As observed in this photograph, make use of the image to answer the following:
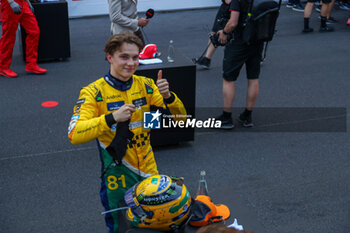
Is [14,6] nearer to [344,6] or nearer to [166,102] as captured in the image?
[166,102]

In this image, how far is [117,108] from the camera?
281cm

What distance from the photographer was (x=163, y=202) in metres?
2.24

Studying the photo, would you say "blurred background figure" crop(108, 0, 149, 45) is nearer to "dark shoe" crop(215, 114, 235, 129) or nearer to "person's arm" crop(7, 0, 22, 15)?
"dark shoe" crop(215, 114, 235, 129)

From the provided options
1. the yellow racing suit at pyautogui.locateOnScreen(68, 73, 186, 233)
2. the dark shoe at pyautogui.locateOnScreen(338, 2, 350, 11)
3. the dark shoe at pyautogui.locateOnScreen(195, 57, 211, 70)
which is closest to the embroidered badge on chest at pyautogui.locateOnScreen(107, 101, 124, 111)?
the yellow racing suit at pyautogui.locateOnScreen(68, 73, 186, 233)

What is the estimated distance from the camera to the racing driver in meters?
2.62

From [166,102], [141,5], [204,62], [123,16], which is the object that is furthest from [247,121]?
[141,5]

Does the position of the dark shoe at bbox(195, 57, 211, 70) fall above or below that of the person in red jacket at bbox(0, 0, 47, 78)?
below

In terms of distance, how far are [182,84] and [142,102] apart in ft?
7.52

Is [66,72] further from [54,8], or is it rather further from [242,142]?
[242,142]

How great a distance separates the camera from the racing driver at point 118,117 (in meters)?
2.62

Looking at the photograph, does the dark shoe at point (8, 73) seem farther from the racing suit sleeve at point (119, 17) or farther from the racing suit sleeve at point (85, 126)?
the racing suit sleeve at point (85, 126)

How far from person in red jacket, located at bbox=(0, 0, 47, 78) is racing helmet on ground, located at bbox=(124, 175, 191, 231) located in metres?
5.45

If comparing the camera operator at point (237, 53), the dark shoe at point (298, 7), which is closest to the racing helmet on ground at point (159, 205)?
the camera operator at point (237, 53)

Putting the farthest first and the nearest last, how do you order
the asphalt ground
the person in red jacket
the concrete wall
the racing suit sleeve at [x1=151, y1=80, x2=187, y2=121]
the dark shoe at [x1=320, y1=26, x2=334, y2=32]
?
the concrete wall, the dark shoe at [x1=320, y1=26, x2=334, y2=32], the person in red jacket, the asphalt ground, the racing suit sleeve at [x1=151, y1=80, x2=187, y2=121]
